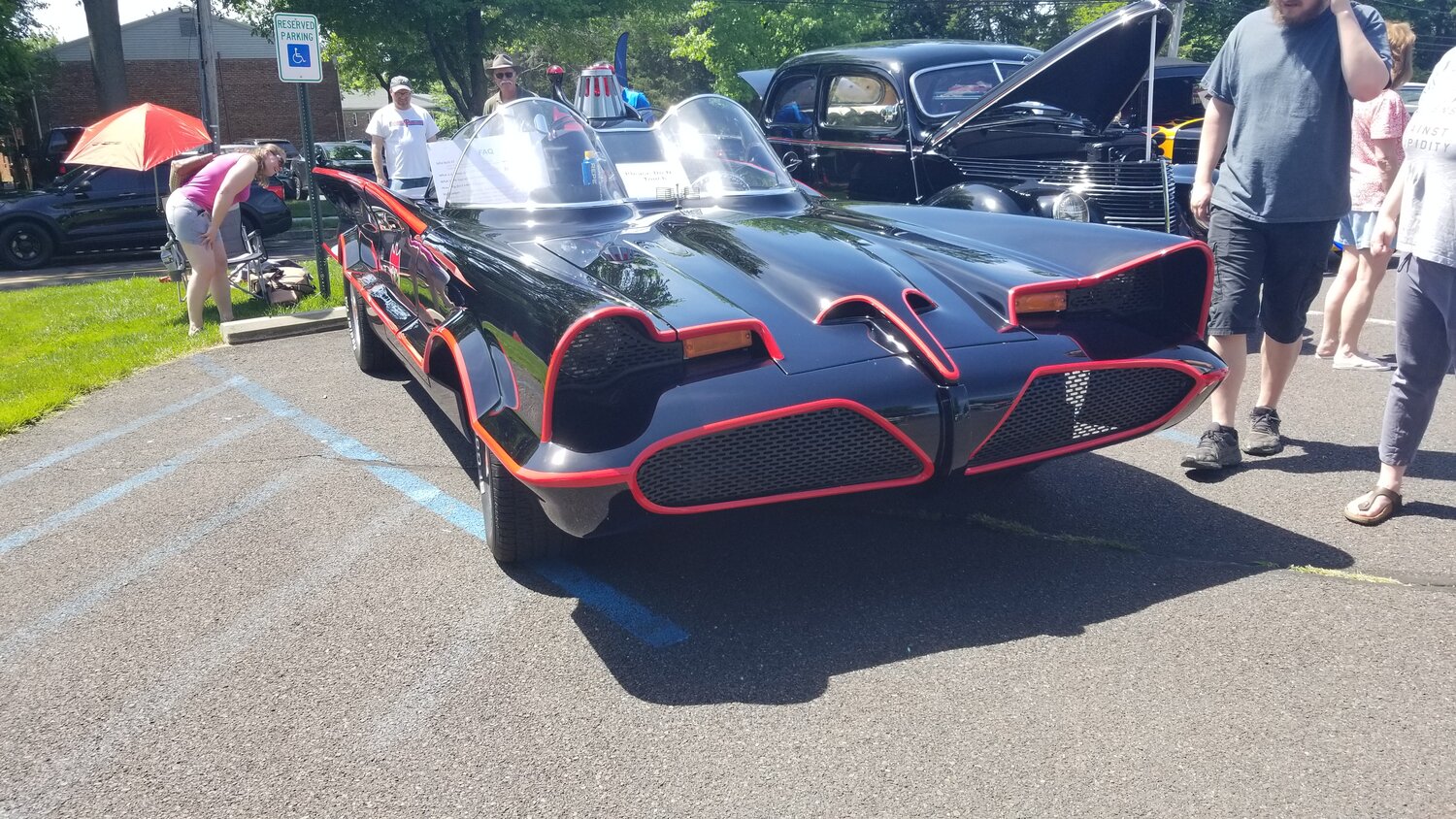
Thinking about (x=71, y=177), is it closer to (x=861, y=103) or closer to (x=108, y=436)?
(x=108, y=436)

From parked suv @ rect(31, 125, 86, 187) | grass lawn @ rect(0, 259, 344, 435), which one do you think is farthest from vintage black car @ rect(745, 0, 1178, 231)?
parked suv @ rect(31, 125, 86, 187)

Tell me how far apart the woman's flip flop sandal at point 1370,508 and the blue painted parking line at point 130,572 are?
392 cm

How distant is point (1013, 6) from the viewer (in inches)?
1692

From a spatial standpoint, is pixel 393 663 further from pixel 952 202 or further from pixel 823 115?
pixel 823 115

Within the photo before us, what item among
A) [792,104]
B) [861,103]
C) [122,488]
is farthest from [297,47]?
[122,488]

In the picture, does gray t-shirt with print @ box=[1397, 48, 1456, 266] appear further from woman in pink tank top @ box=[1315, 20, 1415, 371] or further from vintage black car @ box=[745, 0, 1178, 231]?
vintage black car @ box=[745, 0, 1178, 231]

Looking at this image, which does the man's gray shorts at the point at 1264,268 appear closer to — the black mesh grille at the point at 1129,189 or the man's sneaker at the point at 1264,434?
the man's sneaker at the point at 1264,434

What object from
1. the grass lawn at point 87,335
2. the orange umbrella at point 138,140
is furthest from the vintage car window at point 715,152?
the orange umbrella at point 138,140

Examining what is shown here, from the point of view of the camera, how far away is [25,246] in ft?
44.3

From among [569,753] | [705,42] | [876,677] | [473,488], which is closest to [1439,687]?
[876,677]

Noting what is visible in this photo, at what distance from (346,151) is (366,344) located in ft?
57.3

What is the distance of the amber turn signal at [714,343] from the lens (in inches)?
108

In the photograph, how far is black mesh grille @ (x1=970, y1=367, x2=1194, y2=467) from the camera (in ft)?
9.66

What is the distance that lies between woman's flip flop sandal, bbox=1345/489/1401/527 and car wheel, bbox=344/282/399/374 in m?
4.63
